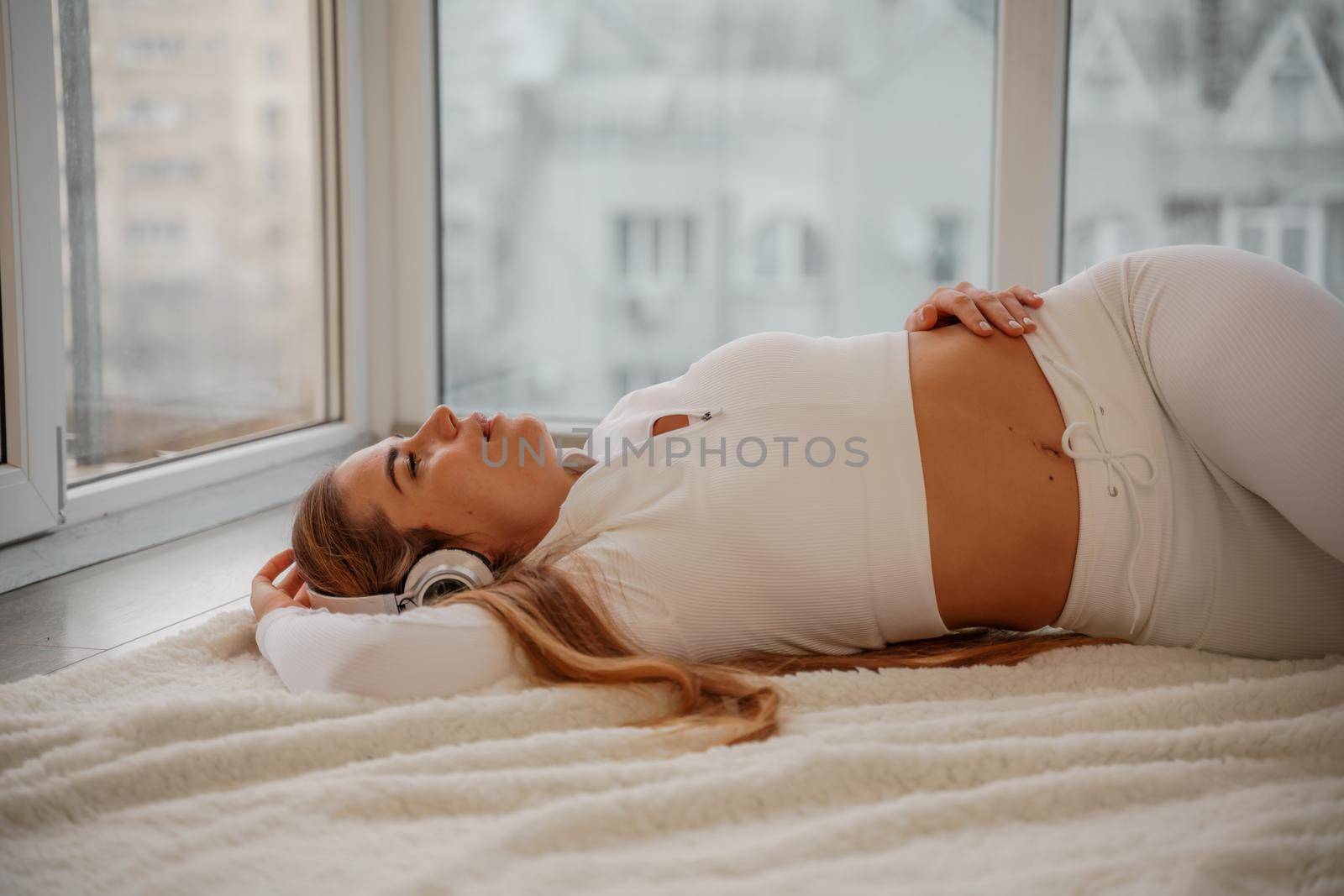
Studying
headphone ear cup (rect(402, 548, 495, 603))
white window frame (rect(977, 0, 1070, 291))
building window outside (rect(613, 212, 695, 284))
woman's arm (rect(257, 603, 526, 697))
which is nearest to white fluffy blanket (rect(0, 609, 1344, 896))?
woman's arm (rect(257, 603, 526, 697))

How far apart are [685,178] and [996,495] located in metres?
1.55

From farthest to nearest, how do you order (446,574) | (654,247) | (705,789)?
(654,247), (446,574), (705,789)

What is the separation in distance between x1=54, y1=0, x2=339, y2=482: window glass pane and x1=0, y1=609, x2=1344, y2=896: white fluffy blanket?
905mm

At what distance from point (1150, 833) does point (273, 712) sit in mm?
754

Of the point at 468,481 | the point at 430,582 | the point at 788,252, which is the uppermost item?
the point at 788,252

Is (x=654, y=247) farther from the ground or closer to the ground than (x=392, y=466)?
farther from the ground

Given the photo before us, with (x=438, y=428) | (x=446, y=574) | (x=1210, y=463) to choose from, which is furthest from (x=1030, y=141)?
(x=446, y=574)

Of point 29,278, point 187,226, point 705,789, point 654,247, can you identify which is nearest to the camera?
point 705,789

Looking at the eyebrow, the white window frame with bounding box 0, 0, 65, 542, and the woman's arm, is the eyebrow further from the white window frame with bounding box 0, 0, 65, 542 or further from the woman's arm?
the white window frame with bounding box 0, 0, 65, 542

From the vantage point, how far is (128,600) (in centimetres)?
155

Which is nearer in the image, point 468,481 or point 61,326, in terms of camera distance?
A: point 468,481

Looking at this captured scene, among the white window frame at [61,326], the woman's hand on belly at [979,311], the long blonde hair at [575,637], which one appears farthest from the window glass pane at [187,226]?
the woman's hand on belly at [979,311]

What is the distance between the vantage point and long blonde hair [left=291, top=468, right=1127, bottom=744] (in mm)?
1090

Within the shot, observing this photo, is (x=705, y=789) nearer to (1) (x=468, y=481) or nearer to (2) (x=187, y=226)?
(1) (x=468, y=481)
